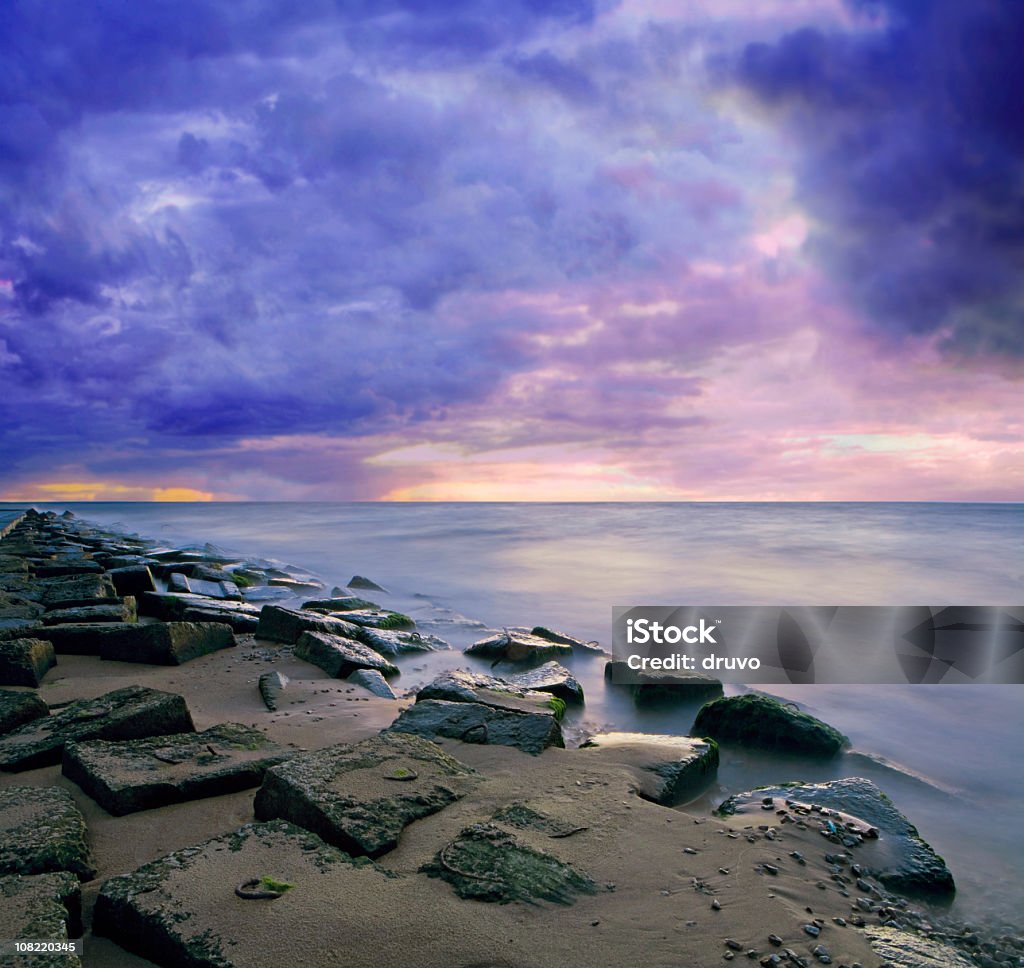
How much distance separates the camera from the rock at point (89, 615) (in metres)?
5.36

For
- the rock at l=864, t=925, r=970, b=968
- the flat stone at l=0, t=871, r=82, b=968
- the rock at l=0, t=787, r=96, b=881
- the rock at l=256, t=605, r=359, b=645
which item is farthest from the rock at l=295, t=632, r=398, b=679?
the rock at l=864, t=925, r=970, b=968

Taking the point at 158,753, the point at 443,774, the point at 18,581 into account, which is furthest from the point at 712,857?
the point at 18,581

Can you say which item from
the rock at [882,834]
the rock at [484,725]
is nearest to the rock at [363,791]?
the rock at [484,725]

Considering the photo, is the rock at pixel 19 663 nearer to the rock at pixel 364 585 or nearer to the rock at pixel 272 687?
the rock at pixel 272 687

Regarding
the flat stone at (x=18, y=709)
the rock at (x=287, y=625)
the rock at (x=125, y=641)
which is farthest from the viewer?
the rock at (x=287, y=625)

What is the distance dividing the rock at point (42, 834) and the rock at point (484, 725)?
4.93ft

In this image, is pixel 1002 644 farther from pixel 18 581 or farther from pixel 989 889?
pixel 18 581

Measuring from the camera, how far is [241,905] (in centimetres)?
187

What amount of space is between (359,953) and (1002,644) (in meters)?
8.37

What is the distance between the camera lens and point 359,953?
1.76m

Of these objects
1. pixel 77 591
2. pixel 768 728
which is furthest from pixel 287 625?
pixel 768 728

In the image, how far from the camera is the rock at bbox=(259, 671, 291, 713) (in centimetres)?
424

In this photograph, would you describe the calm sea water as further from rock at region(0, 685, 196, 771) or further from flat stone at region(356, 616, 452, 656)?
rock at region(0, 685, 196, 771)

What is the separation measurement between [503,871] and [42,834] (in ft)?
4.73
